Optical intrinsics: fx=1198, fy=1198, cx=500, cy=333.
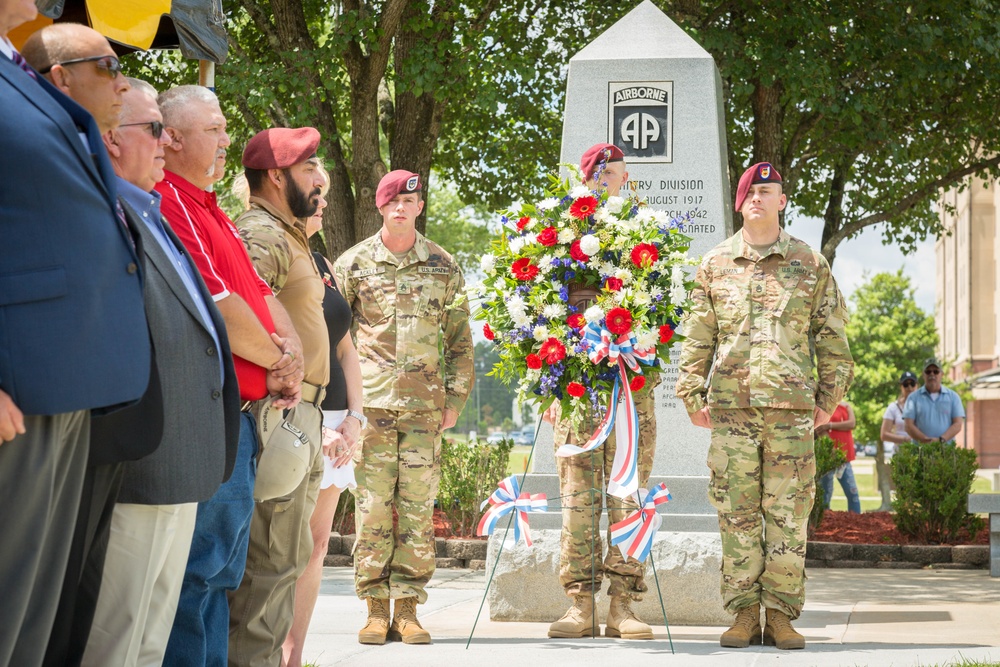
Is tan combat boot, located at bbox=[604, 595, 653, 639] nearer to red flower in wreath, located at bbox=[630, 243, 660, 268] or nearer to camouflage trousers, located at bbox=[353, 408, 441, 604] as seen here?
camouflage trousers, located at bbox=[353, 408, 441, 604]

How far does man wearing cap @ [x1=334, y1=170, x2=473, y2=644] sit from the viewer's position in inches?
253

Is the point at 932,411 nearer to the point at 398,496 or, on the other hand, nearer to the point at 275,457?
the point at 398,496

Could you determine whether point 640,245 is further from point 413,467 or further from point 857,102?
point 857,102

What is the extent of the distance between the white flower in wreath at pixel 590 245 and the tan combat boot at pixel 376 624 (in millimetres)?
2179

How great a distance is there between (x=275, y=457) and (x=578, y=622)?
9.46ft

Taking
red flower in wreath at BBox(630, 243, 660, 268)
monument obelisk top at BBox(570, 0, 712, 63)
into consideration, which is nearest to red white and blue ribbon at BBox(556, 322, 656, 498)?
red flower in wreath at BBox(630, 243, 660, 268)

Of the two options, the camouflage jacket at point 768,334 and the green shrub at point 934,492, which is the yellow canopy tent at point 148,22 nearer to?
the camouflage jacket at point 768,334

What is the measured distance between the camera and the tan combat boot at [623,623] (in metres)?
6.50

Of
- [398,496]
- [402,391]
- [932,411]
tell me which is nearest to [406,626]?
[398,496]

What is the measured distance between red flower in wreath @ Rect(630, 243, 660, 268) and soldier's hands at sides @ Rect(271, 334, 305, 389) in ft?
7.72

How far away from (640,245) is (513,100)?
9.90 metres

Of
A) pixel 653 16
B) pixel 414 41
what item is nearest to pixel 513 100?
pixel 414 41

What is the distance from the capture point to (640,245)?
20.0 ft

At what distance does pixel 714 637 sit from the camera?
6.77 meters
